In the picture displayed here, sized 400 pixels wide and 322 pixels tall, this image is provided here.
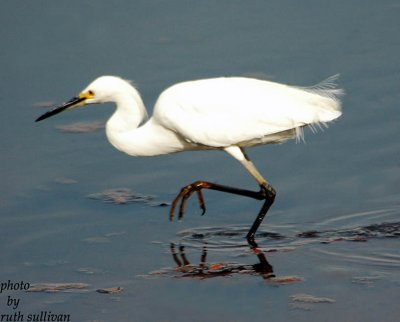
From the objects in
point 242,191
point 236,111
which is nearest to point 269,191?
point 242,191

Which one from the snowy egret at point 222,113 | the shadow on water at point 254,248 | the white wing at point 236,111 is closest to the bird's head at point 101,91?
the snowy egret at point 222,113

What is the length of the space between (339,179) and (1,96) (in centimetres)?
379

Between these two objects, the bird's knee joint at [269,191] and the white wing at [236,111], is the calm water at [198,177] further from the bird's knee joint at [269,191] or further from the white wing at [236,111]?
the white wing at [236,111]

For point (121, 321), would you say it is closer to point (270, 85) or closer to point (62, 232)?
point (62, 232)

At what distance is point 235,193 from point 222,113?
773 millimetres

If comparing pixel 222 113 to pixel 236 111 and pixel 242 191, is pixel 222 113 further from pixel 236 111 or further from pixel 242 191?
pixel 242 191

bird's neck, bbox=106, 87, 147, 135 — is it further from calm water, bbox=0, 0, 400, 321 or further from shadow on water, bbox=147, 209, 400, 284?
shadow on water, bbox=147, 209, 400, 284

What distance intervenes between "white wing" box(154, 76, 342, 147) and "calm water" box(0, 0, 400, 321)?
2.70 ft

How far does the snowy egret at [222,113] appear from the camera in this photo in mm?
8469

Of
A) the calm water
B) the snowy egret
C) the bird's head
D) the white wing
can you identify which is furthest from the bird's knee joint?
the bird's head

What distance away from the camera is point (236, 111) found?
8.52 meters

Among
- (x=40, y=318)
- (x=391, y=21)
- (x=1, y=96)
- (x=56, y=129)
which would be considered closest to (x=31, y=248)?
(x=40, y=318)

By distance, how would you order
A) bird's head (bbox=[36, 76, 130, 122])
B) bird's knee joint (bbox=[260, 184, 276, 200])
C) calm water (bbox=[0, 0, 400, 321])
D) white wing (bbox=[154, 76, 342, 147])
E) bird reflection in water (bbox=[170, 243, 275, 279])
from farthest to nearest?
bird's knee joint (bbox=[260, 184, 276, 200])
bird's head (bbox=[36, 76, 130, 122])
white wing (bbox=[154, 76, 342, 147])
bird reflection in water (bbox=[170, 243, 275, 279])
calm water (bbox=[0, 0, 400, 321])

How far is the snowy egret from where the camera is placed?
8.47m
